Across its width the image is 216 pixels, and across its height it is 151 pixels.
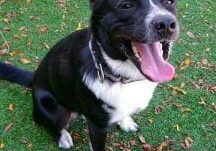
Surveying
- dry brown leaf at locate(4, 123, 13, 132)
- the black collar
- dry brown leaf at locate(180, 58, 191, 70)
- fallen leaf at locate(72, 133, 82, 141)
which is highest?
the black collar

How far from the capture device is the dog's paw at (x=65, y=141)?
11.3 feet

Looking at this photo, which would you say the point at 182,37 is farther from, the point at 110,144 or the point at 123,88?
the point at 123,88

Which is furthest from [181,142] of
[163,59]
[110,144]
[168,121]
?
[163,59]

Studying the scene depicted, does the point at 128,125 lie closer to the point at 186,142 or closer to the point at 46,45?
the point at 186,142

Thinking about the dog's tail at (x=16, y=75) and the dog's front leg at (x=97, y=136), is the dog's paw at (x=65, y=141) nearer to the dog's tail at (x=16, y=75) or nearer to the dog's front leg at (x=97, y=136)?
the dog's front leg at (x=97, y=136)

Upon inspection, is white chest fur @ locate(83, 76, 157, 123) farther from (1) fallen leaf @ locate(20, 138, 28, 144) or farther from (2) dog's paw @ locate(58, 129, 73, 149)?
(1) fallen leaf @ locate(20, 138, 28, 144)

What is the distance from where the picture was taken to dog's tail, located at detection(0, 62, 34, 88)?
355cm

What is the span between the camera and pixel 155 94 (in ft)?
12.8

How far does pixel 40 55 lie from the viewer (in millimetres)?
4250

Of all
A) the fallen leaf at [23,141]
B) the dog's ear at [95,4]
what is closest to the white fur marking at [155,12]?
the dog's ear at [95,4]

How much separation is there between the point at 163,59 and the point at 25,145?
4.98 ft

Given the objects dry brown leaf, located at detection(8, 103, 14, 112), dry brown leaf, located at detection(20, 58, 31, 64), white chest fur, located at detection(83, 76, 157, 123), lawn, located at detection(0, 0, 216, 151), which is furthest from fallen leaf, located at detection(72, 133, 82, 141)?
dry brown leaf, located at detection(20, 58, 31, 64)

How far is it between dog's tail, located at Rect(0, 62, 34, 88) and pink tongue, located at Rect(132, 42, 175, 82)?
1368mm

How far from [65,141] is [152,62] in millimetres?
1268
